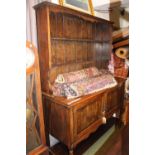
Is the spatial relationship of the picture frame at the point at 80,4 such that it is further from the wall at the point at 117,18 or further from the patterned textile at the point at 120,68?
the patterned textile at the point at 120,68

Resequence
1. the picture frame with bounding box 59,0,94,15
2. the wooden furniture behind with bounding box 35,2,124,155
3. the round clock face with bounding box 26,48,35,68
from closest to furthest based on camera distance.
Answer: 1. the round clock face with bounding box 26,48,35,68
2. the wooden furniture behind with bounding box 35,2,124,155
3. the picture frame with bounding box 59,0,94,15

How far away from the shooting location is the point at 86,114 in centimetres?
133

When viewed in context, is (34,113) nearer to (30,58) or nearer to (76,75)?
(30,58)

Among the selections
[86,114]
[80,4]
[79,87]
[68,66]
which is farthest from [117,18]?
[86,114]

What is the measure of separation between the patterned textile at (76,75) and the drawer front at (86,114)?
29 centimetres

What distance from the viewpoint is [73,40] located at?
1.56 meters

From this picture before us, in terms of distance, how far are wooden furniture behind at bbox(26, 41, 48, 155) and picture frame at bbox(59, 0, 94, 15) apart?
2.40ft

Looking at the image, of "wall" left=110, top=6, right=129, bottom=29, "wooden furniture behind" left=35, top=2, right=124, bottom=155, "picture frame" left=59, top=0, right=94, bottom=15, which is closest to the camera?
"wooden furniture behind" left=35, top=2, right=124, bottom=155

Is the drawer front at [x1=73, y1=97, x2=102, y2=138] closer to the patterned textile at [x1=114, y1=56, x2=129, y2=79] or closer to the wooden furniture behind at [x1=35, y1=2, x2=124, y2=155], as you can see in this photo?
the wooden furniture behind at [x1=35, y1=2, x2=124, y2=155]

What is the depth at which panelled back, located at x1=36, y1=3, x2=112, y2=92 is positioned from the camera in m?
1.31

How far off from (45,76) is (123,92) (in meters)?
1.09

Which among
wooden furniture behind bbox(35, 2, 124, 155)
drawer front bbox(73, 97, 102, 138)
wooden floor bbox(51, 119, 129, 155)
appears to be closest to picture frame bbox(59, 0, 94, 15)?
wooden furniture behind bbox(35, 2, 124, 155)

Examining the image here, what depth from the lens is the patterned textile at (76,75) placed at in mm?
1391
